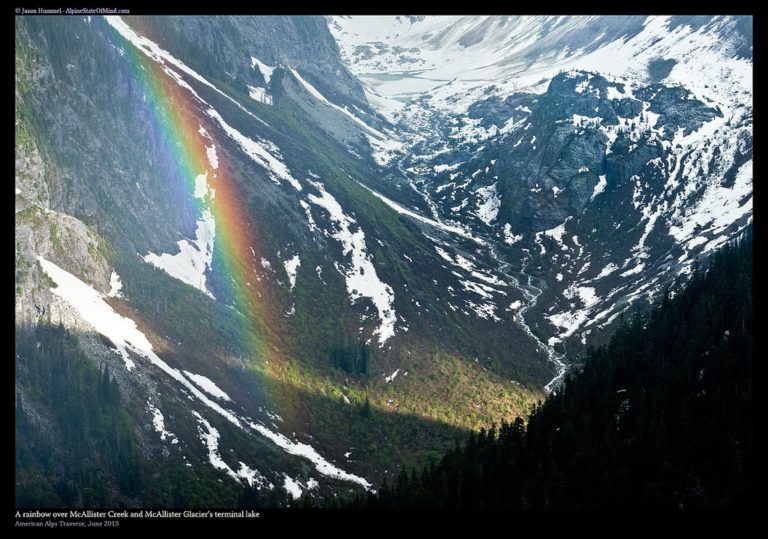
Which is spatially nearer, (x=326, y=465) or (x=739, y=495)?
(x=739, y=495)

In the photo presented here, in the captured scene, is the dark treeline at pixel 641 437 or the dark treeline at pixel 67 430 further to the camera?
the dark treeline at pixel 67 430

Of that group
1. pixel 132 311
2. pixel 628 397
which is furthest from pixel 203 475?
pixel 628 397

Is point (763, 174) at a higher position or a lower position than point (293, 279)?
higher

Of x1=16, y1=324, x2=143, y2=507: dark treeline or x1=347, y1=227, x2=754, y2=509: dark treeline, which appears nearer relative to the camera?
x1=347, y1=227, x2=754, y2=509: dark treeline

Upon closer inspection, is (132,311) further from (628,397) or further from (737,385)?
(737,385)

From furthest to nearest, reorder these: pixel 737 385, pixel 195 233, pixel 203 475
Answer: pixel 195 233 → pixel 203 475 → pixel 737 385

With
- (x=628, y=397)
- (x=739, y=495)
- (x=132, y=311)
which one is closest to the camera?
(x=739, y=495)

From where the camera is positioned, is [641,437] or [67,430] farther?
[67,430]

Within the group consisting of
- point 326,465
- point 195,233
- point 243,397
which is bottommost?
point 326,465
